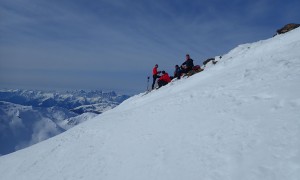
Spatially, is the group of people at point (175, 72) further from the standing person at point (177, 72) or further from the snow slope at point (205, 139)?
the snow slope at point (205, 139)

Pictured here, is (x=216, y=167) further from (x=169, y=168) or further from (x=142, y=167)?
(x=142, y=167)

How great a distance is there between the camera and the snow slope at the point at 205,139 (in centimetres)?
856

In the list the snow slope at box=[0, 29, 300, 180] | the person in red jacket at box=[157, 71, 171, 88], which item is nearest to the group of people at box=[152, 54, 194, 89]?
the person in red jacket at box=[157, 71, 171, 88]

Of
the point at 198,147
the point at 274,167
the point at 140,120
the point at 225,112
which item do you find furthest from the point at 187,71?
the point at 274,167

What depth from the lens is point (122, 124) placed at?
1689cm

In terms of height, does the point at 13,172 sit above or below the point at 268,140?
below

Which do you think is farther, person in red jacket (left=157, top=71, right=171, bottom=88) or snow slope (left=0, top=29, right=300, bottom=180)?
person in red jacket (left=157, top=71, right=171, bottom=88)

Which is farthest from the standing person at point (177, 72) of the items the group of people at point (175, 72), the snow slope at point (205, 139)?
the snow slope at point (205, 139)

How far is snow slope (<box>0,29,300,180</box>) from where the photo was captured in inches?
337

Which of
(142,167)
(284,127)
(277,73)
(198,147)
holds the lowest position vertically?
(142,167)

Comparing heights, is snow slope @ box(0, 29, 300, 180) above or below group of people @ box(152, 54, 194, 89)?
below

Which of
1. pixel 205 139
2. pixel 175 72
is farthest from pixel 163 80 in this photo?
pixel 205 139

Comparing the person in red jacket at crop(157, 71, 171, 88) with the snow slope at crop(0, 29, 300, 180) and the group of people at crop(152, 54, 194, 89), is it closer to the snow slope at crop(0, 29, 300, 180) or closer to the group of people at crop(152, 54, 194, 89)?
the group of people at crop(152, 54, 194, 89)

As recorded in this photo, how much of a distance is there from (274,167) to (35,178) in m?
11.3
